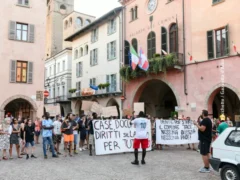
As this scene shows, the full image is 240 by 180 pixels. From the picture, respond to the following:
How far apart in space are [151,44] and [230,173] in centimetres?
1900

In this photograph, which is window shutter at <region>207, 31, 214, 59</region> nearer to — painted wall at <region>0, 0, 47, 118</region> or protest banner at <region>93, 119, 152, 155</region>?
protest banner at <region>93, 119, 152, 155</region>

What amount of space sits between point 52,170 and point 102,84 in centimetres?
2136

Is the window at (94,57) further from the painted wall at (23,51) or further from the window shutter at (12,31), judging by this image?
the window shutter at (12,31)

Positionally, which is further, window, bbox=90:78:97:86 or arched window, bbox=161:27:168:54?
window, bbox=90:78:97:86

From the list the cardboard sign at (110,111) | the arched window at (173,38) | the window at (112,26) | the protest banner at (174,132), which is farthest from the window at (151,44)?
the protest banner at (174,132)

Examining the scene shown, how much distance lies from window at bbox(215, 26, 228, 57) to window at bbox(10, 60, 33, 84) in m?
14.4

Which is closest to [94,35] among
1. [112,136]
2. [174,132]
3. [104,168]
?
[174,132]

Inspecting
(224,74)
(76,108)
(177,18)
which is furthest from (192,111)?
(76,108)

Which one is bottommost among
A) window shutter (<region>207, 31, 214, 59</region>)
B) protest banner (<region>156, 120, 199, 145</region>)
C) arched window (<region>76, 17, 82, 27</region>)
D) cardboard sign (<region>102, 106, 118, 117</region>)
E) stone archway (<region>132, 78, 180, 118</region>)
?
protest banner (<region>156, 120, 199, 145</region>)

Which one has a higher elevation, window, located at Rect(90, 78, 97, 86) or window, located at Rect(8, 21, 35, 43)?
window, located at Rect(8, 21, 35, 43)

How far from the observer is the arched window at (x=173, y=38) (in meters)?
22.8

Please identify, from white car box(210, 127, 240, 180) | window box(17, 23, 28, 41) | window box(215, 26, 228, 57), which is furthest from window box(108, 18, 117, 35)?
white car box(210, 127, 240, 180)

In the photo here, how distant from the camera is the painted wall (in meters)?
22.4

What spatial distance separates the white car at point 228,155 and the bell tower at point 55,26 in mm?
48649
